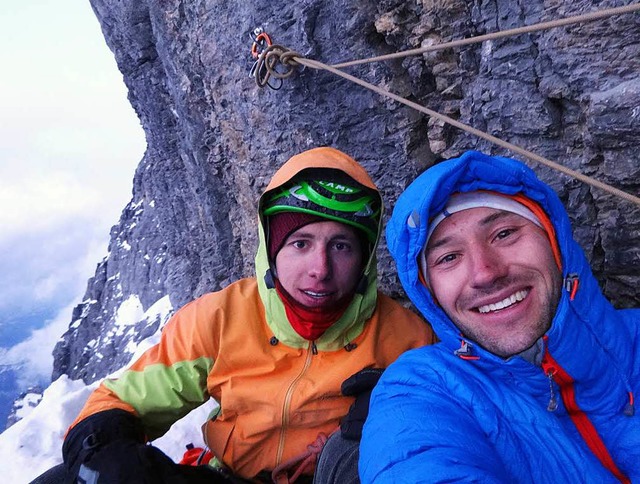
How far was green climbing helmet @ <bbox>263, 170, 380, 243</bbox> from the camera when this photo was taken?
2967 millimetres

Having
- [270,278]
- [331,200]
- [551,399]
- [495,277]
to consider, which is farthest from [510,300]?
[270,278]

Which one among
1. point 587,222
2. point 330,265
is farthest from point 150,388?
point 587,222

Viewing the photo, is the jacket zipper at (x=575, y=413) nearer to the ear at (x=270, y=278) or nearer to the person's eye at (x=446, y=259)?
the person's eye at (x=446, y=259)

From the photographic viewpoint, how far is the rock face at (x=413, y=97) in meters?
3.16

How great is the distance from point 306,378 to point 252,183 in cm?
365

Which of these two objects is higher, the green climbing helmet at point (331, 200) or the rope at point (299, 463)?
the green climbing helmet at point (331, 200)

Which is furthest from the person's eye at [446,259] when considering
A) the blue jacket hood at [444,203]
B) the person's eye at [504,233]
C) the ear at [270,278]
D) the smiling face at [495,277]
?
the ear at [270,278]

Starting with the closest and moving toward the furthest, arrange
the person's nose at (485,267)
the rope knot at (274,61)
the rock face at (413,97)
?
the person's nose at (485,267)
the rock face at (413,97)
the rope knot at (274,61)

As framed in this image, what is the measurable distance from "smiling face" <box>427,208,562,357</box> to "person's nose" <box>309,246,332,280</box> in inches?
28.3

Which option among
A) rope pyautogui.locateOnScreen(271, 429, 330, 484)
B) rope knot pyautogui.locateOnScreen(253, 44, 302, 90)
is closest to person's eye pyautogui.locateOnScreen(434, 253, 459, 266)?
rope pyautogui.locateOnScreen(271, 429, 330, 484)

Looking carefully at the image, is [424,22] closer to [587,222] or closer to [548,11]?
[548,11]

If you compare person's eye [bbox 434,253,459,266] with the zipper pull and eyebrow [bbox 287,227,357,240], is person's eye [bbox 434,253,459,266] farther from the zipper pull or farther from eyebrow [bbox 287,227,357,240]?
eyebrow [bbox 287,227,357,240]

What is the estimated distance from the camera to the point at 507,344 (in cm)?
217

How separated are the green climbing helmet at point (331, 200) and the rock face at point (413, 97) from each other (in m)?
1.42
